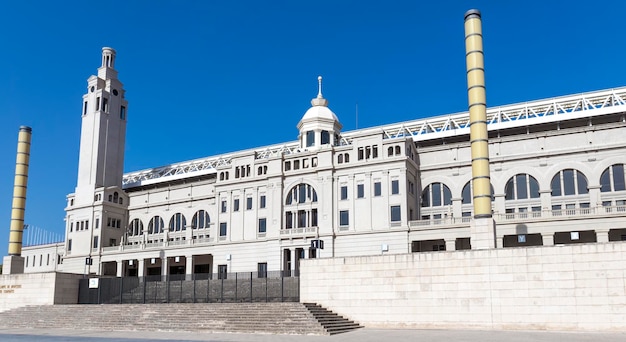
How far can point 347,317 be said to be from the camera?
130 ft

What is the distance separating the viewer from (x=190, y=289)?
4819cm

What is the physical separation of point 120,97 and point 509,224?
58161 millimetres

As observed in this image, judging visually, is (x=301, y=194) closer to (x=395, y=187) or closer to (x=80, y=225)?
(x=395, y=187)

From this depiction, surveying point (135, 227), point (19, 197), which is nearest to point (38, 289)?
point (19, 197)

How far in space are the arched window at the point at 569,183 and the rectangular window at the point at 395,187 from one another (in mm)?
14869

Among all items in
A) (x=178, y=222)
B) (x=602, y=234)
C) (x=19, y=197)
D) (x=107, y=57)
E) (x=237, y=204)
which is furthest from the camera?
(x=107, y=57)

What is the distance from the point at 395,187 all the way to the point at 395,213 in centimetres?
270

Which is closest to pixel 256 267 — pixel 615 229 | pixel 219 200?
pixel 219 200

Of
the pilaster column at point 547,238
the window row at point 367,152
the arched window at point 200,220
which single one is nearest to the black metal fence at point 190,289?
the window row at point 367,152

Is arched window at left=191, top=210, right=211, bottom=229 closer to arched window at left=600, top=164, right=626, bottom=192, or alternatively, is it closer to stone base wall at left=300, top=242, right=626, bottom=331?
stone base wall at left=300, top=242, right=626, bottom=331

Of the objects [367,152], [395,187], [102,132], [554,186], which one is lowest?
[554,186]

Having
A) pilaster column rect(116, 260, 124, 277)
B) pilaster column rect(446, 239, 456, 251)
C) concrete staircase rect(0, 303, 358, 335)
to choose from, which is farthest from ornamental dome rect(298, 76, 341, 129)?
concrete staircase rect(0, 303, 358, 335)

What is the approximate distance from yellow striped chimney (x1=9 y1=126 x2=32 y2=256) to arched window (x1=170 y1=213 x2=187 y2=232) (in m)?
20.5

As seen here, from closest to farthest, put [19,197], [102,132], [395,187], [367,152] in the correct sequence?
1. [395,187]
2. [367,152]
3. [19,197]
4. [102,132]
